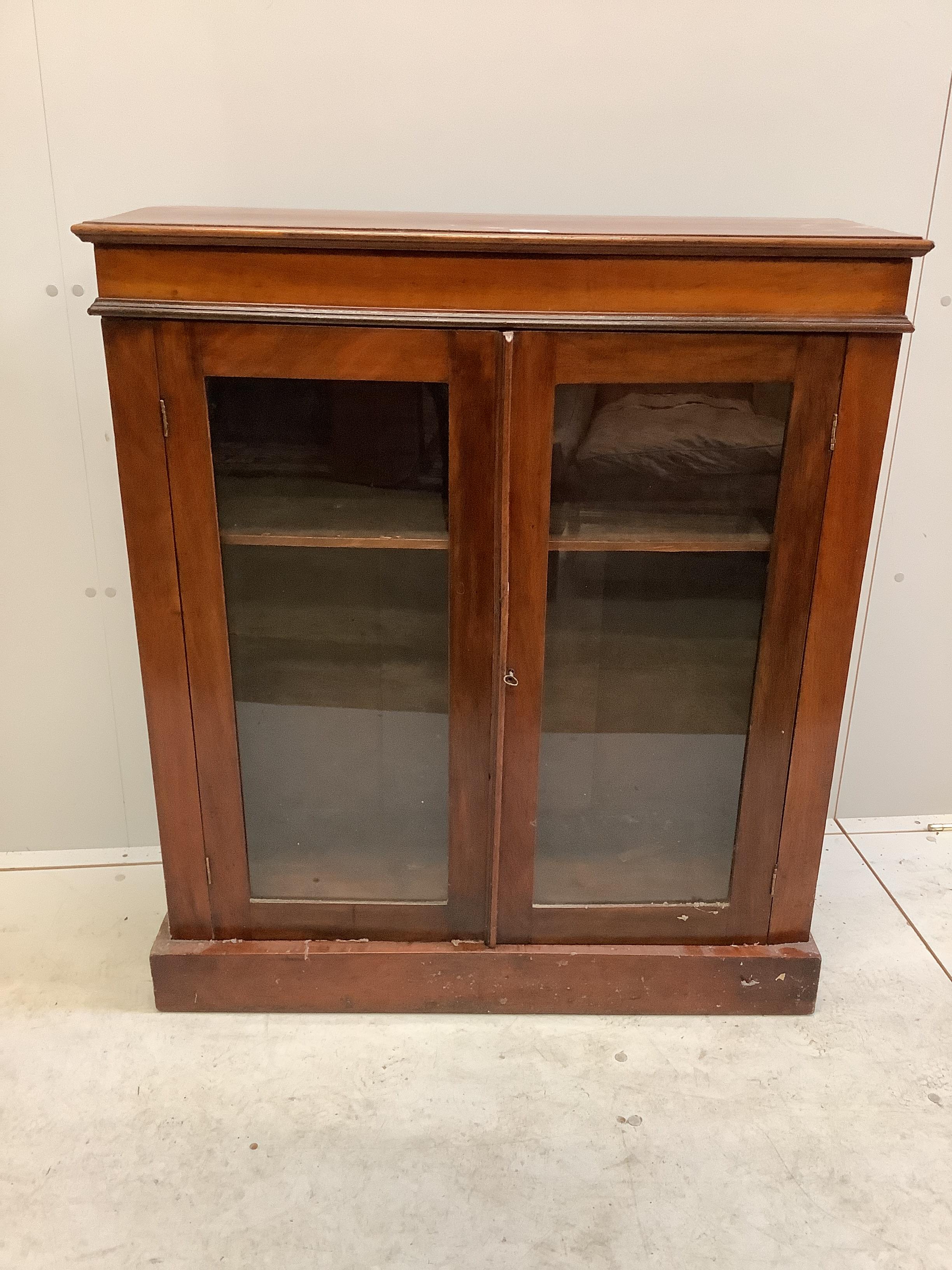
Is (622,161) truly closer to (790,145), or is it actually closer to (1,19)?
(790,145)

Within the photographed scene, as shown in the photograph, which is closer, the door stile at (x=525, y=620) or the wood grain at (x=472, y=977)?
the door stile at (x=525, y=620)

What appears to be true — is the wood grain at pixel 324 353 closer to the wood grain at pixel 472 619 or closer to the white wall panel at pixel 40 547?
the wood grain at pixel 472 619

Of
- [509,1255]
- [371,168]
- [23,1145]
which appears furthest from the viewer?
[371,168]

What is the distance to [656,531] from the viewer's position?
4.16 feet

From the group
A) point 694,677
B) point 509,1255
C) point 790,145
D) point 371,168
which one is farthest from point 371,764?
point 790,145

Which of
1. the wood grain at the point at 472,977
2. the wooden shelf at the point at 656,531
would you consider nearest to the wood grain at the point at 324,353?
the wooden shelf at the point at 656,531

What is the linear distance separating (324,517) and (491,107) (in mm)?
693

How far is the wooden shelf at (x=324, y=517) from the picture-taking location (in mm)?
1250

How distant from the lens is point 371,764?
141cm

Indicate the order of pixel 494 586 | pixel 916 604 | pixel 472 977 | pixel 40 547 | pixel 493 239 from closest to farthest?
pixel 493 239 → pixel 494 586 → pixel 472 977 → pixel 40 547 → pixel 916 604

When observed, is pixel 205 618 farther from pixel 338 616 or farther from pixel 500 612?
pixel 500 612

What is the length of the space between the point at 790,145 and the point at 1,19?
1.15 metres

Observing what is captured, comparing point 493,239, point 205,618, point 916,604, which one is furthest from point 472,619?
point 916,604

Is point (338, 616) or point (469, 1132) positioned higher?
point (338, 616)
